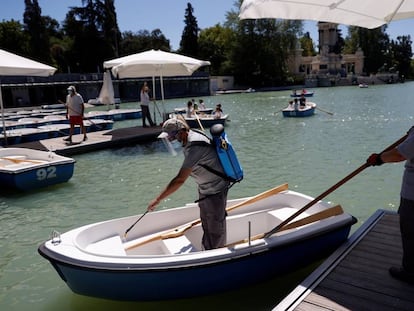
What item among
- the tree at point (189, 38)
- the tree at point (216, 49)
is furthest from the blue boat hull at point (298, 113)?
the tree at point (189, 38)

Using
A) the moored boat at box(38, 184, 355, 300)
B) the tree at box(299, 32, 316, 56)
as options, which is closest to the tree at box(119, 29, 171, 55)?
the tree at box(299, 32, 316, 56)

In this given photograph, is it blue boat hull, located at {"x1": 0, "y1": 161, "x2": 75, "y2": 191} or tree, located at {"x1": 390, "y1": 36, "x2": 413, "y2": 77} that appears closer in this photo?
blue boat hull, located at {"x1": 0, "y1": 161, "x2": 75, "y2": 191}

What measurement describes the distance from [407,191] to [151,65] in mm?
12974

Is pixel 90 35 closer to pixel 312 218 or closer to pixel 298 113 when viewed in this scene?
pixel 298 113

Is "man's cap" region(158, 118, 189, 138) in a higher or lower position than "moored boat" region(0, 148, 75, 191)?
higher

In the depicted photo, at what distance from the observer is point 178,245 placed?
4641 millimetres

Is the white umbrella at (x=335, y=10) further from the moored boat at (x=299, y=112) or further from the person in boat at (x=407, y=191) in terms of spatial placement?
the moored boat at (x=299, y=112)

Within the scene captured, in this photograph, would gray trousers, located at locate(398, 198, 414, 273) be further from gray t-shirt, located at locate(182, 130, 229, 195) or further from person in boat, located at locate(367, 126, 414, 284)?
gray t-shirt, located at locate(182, 130, 229, 195)

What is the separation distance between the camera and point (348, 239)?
15.0 ft

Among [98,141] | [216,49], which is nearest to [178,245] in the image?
[98,141]

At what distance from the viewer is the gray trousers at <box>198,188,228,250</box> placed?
421 centimetres

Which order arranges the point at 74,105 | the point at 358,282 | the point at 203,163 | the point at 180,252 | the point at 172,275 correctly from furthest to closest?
the point at 74,105 < the point at 180,252 < the point at 203,163 < the point at 172,275 < the point at 358,282

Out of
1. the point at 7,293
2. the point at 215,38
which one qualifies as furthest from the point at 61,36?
the point at 7,293

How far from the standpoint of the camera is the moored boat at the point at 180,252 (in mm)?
3842
